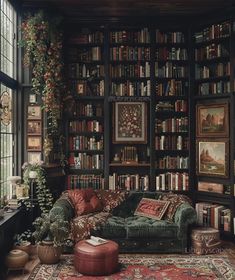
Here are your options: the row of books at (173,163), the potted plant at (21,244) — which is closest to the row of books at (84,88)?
the row of books at (173,163)

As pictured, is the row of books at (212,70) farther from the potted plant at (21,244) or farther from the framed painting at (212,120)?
the potted plant at (21,244)

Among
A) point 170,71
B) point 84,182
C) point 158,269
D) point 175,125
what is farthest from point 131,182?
point 158,269

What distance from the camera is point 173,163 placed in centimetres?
738

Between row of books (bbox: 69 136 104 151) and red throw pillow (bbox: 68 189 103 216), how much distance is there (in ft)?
3.28

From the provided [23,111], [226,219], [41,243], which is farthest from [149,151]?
[41,243]

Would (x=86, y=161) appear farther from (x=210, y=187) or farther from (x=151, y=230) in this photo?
(x=210, y=187)

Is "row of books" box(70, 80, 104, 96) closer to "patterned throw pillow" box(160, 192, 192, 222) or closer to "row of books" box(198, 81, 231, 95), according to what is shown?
"row of books" box(198, 81, 231, 95)

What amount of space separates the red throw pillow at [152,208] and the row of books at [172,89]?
6.48 feet

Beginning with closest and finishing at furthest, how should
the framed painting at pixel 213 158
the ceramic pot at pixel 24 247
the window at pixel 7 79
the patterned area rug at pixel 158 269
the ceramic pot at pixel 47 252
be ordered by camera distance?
1. the patterned area rug at pixel 158 269
2. the ceramic pot at pixel 47 252
3. the ceramic pot at pixel 24 247
4. the window at pixel 7 79
5. the framed painting at pixel 213 158

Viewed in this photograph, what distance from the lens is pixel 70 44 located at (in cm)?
740

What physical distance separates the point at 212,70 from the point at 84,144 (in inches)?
102

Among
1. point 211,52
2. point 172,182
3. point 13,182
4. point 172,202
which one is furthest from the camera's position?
point 172,182

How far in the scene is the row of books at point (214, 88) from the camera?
272 inches

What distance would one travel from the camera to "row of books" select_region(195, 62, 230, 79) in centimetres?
695
